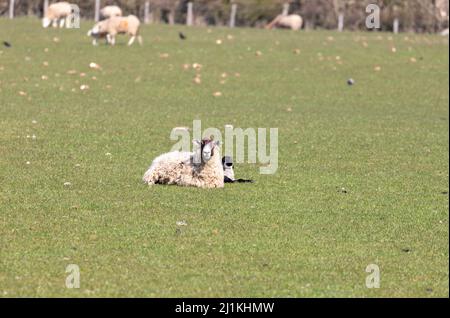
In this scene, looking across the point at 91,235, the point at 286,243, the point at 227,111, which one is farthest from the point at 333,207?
the point at 227,111

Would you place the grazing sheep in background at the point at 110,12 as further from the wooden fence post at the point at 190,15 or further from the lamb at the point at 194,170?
the lamb at the point at 194,170

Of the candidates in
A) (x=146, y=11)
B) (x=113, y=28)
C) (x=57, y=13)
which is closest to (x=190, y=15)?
(x=146, y=11)

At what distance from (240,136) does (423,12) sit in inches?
1595

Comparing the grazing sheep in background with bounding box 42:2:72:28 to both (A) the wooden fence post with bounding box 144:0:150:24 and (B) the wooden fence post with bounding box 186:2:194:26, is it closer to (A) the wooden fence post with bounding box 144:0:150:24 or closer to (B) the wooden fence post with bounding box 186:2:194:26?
(A) the wooden fence post with bounding box 144:0:150:24

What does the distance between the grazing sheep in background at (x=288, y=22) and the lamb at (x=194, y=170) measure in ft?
147

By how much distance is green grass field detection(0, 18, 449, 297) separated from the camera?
1035cm

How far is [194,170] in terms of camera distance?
15031 mm

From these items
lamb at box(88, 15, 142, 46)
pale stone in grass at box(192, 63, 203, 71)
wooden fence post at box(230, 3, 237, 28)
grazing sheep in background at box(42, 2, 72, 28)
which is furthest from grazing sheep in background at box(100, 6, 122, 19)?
pale stone in grass at box(192, 63, 203, 71)

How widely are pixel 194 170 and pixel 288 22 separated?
45523 millimetres

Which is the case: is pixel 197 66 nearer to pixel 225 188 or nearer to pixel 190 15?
pixel 225 188

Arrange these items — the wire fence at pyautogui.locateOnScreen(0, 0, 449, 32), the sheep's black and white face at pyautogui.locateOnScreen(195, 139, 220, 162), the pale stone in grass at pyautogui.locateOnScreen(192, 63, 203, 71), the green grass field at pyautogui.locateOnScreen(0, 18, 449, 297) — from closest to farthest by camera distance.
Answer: the green grass field at pyautogui.locateOnScreen(0, 18, 449, 297) < the sheep's black and white face at pyautogui.locateOnScreen(195, 139, 220, 162) < the pale stone in grass at pyautogui.locateOnScreen(192, 63, 203, 71) < the wire fence at pyautogui.locateOnScreen(0, 0, 449, 32)

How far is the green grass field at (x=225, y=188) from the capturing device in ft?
34.0

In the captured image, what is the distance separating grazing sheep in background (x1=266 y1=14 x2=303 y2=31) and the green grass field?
24133 mm
